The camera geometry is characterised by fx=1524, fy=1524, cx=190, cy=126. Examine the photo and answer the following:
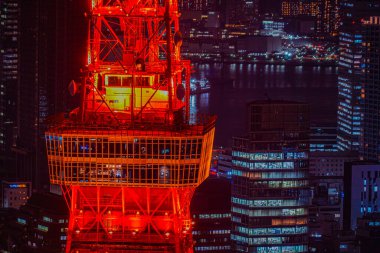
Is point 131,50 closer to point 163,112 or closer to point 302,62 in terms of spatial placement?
point 163,112

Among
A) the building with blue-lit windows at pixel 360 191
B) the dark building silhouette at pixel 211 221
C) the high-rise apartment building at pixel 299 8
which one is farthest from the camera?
the high-rise apartment building at pixel 299 8

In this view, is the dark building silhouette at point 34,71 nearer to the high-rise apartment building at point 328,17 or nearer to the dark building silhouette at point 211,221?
the dark building silhouette at point 211,221

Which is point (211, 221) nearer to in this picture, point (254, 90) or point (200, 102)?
point (200, 102)

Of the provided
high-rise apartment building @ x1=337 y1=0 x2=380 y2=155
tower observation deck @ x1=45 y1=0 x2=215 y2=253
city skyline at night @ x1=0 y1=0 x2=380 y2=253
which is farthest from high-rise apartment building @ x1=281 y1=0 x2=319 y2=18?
tower observation deck @ x1=45 y1=0 x2=215 y2=253

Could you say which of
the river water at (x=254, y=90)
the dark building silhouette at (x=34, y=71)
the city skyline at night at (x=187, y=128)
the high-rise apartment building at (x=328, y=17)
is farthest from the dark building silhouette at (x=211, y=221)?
the high-rise apartment building at (x=328, y=17)

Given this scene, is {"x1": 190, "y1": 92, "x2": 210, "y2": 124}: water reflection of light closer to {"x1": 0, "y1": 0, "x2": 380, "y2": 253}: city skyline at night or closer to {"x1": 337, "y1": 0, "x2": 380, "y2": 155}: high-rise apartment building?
{"x1": 0, "y1": 0, "x2": 380, "y2": 253}: city skyline at night

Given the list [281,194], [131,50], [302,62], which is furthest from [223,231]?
[302,62]

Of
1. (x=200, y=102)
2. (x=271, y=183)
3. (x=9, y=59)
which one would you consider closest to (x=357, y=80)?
(x=200, y=102)
